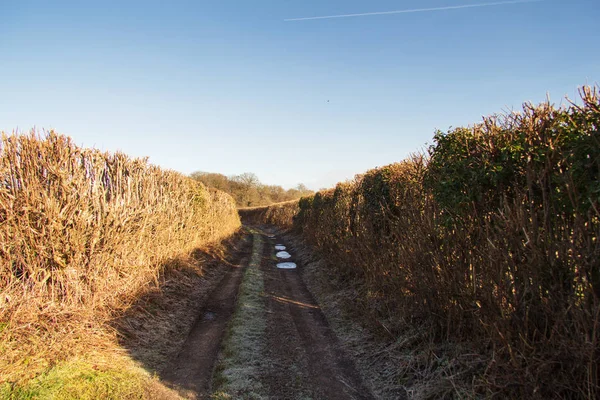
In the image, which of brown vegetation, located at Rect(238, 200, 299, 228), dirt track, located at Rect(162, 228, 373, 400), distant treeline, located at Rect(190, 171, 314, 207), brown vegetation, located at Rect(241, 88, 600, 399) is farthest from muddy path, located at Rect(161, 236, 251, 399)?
distant treeline, located at Rect(190, 171, 314, 207)

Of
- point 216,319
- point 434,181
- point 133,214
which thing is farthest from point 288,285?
point 434,181

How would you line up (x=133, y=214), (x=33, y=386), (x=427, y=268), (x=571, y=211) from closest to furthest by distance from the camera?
(x=571, y=211), (x=33, y=386), (x=427, y=268), (x=133, y=214)

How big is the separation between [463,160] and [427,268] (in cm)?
205

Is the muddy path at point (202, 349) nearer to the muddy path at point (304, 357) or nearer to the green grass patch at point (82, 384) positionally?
the green grass patch at point (82, 384)

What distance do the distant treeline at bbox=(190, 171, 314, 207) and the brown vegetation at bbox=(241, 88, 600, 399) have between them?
5897cm

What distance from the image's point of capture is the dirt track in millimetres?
4957

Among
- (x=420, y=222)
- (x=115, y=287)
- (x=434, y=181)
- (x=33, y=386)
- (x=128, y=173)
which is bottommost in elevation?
(x=33, y=386)

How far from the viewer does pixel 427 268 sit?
5590 mm

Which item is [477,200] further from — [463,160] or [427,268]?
[427,268]

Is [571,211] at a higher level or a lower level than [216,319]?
higher

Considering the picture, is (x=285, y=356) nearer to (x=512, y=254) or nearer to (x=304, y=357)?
(x=304, y=357)

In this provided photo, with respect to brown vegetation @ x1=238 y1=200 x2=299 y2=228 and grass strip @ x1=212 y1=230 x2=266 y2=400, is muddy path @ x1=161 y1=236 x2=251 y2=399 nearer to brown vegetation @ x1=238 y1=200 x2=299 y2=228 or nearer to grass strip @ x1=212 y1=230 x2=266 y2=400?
grass strip @ x1=212 y1=230 x2=266 y2=400

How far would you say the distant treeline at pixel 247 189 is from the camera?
215 ft

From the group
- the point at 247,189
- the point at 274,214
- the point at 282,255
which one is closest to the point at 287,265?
the point at 282,255
